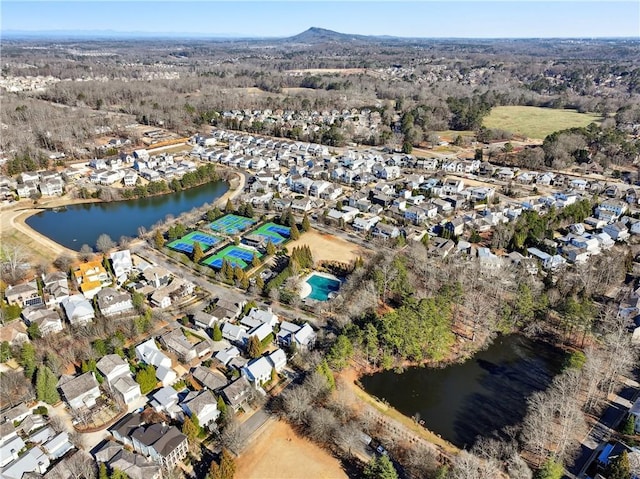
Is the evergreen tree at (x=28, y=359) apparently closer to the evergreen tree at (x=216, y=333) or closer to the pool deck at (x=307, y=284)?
the evergreen tree at (x=216, y=333)

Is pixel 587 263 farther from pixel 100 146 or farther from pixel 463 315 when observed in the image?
pixel 100 146

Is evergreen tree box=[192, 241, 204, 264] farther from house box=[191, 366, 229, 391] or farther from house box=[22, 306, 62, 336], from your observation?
house box=[191, 366, 229, 391]

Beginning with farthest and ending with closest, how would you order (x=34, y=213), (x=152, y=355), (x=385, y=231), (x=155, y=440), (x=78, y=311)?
(x=34, y=213), (x=385, y=231), (x=78, y=311), (x=152, y=355), (x=155, y=440)

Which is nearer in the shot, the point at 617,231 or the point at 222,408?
the point at 222,408

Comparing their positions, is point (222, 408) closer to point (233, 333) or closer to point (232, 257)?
point (233, 333)

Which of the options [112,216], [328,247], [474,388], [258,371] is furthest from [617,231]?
[112,216]

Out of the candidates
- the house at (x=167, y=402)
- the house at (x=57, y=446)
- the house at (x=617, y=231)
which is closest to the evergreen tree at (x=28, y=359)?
the house at (x=57, y=446)
